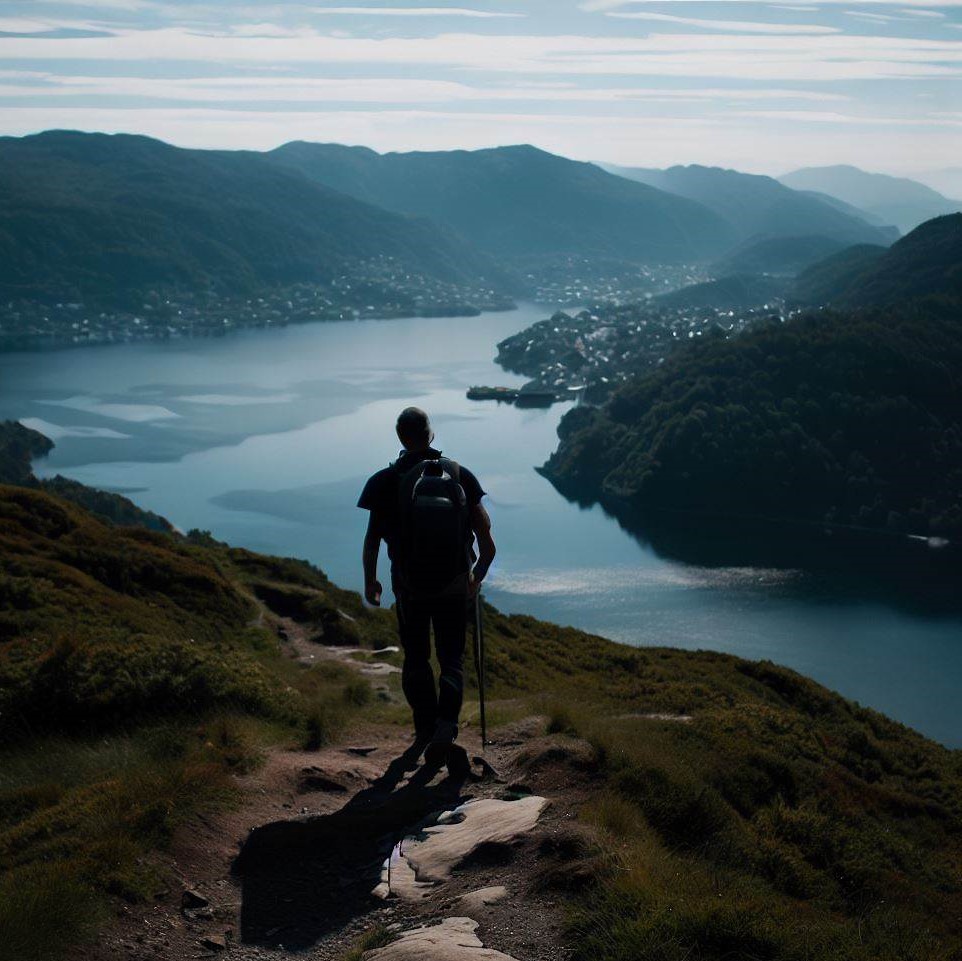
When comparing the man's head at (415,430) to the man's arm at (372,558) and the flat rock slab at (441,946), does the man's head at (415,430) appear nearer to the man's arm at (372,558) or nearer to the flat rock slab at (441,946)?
the man's arm at (372,558)

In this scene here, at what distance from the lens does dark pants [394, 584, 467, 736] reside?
236 inches

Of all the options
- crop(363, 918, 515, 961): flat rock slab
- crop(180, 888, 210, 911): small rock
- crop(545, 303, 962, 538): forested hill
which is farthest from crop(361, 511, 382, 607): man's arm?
crop(545, 303, 962, 538): forested hill

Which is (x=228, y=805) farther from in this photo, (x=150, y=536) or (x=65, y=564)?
(x=150, y=536)

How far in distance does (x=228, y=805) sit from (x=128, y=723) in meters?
1.97

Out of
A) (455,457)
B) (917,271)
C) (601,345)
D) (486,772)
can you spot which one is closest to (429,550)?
(486,772)

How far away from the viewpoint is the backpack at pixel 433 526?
5.70m

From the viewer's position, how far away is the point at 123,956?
14.0 ft

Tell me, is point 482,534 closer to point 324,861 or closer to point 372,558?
point 372,558

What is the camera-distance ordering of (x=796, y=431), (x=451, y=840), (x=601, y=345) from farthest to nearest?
(x=601, y=345) < (x=796, y=431) < (x=451, y=840)

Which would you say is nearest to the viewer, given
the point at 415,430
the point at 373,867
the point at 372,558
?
the point at 373,867

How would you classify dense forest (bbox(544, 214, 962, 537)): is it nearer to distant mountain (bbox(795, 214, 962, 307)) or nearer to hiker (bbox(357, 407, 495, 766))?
distant mountain (bbox(795, 214, 962, 307))

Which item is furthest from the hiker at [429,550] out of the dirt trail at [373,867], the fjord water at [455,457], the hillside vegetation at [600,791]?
the fjord water at [455,457]

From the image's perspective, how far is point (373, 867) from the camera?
514cm

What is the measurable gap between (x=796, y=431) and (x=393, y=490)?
104828 mm
